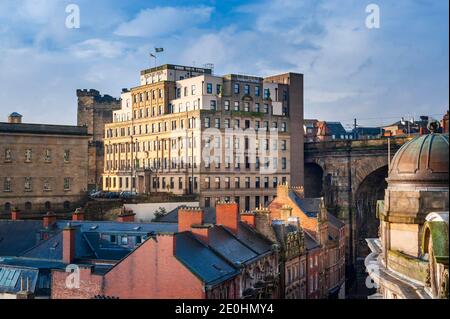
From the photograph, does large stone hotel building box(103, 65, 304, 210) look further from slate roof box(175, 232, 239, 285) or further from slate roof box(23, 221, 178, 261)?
slate roof box(175, 232, 239, 285)

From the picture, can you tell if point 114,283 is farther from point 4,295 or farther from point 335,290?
point 335,290

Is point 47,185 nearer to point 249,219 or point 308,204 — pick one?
point 308,204

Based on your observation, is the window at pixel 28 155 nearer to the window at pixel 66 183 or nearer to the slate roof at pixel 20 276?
the window at pixel 66 183

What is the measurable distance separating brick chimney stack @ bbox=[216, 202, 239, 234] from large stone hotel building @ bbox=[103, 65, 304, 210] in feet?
111

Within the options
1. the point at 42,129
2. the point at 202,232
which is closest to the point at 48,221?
the point at 202,232

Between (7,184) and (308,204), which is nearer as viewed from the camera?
(308,204)

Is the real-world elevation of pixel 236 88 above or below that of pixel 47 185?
above

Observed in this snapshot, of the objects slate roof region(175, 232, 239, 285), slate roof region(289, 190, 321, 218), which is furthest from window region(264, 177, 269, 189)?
slate roof region(175, 232, 239, 285)

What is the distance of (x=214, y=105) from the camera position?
7219 centimetres

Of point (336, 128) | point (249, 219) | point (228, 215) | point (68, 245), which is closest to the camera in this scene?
point (68, 245)

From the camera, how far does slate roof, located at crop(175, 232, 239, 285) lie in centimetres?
2644

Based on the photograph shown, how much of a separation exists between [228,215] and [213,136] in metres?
35.5

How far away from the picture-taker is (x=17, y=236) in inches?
1633
